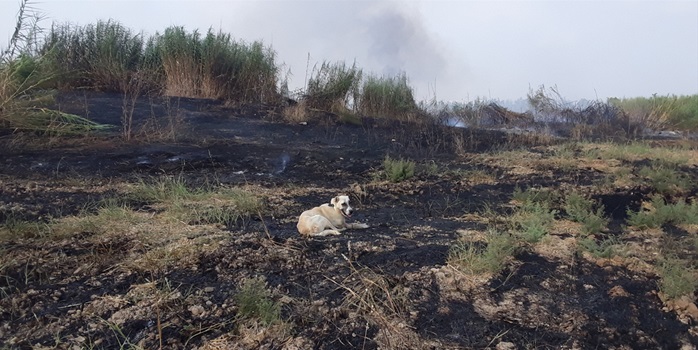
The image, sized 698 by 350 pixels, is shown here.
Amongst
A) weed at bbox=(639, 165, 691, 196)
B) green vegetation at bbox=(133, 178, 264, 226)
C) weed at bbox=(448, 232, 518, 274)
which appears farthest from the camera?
weed at bbox=(639, 165, 691, 196)

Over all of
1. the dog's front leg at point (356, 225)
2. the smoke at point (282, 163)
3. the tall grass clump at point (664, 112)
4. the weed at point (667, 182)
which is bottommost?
the dog's front leg at point (356, 225)

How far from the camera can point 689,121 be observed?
17.7m

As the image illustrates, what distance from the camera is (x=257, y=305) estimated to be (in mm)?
3404

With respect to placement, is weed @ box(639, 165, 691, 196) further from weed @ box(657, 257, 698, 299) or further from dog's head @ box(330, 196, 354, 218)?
dog's head @ box(330, 196, 354, 218)

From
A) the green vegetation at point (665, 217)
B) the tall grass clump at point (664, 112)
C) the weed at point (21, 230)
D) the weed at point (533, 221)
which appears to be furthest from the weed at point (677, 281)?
the tall grass clump at point (664, 112)

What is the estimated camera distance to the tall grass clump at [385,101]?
47.1 ft

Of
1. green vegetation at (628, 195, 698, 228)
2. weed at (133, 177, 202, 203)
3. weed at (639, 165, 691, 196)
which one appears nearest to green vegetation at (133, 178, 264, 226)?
weed at (133, 177, 202, 203)

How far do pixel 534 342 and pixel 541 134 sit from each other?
1027 centimetres

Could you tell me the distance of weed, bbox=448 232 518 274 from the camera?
4102mm

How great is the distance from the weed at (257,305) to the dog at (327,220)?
1.25 metres

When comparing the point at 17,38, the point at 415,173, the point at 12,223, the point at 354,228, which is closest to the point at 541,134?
the point at 415,173

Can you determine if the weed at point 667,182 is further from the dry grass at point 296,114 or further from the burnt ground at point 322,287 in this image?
the dry grass at point 296,114

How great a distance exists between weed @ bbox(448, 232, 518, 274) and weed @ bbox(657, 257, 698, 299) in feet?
3.18

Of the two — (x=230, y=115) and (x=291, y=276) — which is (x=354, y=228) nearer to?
(x=291, y=276)
